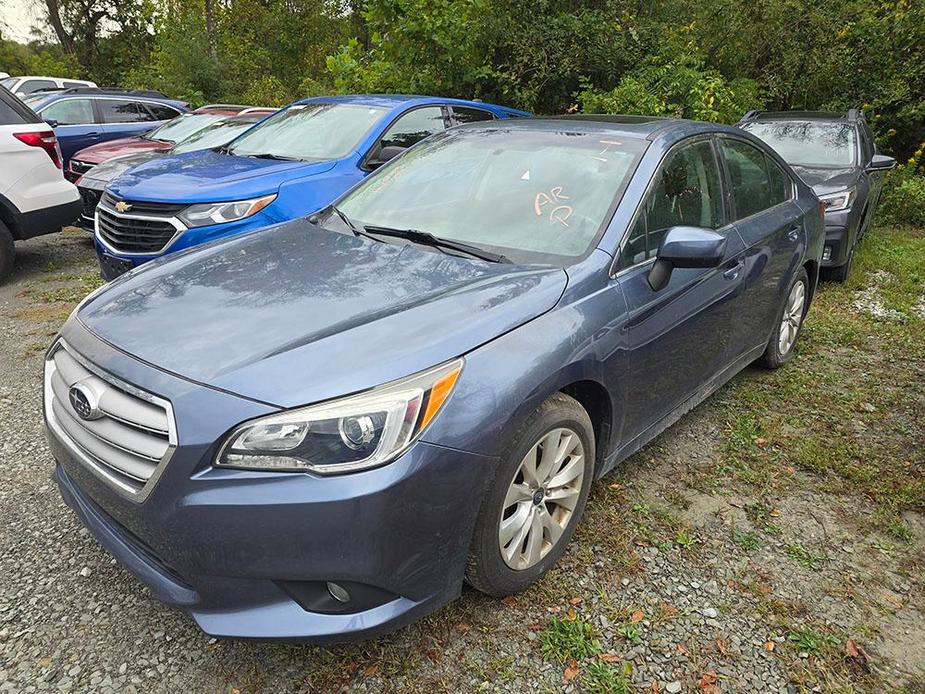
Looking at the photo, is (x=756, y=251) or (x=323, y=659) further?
(x=756, y=251)

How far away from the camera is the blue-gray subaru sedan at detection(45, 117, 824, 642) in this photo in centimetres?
174

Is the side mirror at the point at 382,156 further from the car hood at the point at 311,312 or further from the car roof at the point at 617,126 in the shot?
the car hood at the point at 311,312

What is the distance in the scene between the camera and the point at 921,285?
248 inches

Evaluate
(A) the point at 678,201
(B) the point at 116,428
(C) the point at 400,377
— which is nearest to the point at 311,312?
(C) the point at 400,377

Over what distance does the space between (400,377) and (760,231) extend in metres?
2.54

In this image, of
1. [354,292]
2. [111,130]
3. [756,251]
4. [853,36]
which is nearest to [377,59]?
[111,130]

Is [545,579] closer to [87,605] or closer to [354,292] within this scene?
[354,292]

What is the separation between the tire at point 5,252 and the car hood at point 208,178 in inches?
71.2

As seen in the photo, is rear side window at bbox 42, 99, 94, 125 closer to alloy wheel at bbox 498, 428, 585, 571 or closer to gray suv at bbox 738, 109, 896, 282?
gray suv at bbox 738, 109, 896, 282

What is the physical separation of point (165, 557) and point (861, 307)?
19.4 ft

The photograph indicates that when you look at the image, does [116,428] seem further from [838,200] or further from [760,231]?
[838,200]

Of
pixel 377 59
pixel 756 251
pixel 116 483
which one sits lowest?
pixel 116 483

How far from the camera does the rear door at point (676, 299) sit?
2615 mm

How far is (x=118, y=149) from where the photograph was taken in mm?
8266
